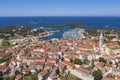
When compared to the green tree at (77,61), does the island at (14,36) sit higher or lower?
lower

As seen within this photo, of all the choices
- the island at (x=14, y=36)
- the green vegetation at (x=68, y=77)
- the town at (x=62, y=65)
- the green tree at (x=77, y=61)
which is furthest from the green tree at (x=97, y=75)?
the island at (x=14, y=36)

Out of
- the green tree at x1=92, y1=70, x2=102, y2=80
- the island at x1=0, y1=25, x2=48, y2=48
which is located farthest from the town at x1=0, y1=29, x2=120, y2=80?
the island at x1=0, y1=25, x2=48, y2=48

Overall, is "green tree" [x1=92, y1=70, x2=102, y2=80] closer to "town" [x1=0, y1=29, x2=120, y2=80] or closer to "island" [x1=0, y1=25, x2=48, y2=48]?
"town" [x1=0, y1=29, x2=120, y2=80]

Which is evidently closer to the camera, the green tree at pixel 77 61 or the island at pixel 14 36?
the green tree at pixel 77 61

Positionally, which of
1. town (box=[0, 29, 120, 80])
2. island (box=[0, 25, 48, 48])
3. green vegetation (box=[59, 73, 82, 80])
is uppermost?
town (box=[0, 29, 120, 80])

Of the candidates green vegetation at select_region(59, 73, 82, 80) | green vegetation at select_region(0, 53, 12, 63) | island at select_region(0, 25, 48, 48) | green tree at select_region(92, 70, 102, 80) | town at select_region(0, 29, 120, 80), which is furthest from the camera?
island at select_region(0, 25, 48, 48)

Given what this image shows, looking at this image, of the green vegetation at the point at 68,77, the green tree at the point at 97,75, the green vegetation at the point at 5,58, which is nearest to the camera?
the green tree at the point at 97,75

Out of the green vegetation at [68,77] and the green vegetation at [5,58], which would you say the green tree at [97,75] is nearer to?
the green vegetation at [68,77]

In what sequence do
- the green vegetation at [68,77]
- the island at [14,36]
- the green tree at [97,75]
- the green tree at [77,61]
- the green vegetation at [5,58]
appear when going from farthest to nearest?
the island at [14,36] → the green vegetation at [5,58] → the green tree at [77,61] → the green vegetation at [68,77] → the green tree at [97,75]

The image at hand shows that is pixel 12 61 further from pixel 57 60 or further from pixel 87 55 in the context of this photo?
pixel 87 55

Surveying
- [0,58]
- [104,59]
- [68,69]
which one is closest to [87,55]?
[104,59]

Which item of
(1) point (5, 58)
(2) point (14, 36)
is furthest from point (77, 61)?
(2) point (14, 36)
